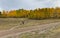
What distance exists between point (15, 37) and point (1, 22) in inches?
552

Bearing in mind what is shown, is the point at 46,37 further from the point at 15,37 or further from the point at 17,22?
the point at 17,22

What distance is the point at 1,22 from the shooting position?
1296 inches

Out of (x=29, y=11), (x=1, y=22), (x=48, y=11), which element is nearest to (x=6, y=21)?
(x=1, y=22)

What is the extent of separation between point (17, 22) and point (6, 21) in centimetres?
183

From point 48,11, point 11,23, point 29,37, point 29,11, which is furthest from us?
point 48,11

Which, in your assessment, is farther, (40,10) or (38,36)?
(40,10)

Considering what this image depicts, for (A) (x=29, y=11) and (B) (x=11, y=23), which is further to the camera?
(A) (x=29, y=11)

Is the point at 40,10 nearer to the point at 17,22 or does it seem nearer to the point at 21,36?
the point at 17,22

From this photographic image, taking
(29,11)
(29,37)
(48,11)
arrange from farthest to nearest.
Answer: (48,11), (29,11), (29,37)

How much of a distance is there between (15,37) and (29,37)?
4.55 ft

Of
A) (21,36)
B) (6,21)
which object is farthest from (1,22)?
(21,36)

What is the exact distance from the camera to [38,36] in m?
19.4

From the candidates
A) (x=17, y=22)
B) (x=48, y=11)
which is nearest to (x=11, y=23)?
(x=17, y=22)

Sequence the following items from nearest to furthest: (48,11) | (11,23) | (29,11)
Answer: (11,23)
(29,11)
(48,11)
